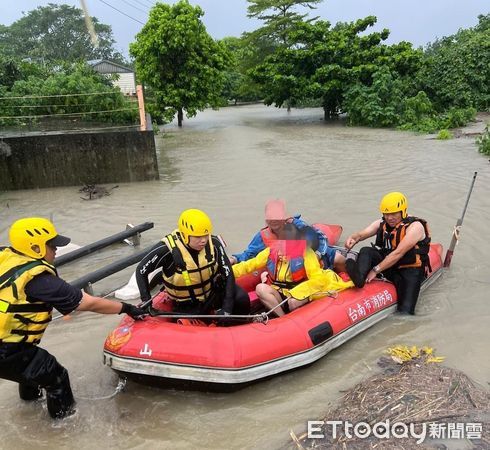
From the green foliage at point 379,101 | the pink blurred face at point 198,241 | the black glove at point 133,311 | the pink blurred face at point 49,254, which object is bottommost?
the black glove at point 133,311

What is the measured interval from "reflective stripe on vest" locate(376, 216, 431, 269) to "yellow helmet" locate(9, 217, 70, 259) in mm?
3031

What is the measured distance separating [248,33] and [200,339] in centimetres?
1885

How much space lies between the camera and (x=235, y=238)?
6.79m

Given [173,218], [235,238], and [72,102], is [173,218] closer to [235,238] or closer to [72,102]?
[235,238]

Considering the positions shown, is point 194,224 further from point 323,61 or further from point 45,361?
→ point 323,61

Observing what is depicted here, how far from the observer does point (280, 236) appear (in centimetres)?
399

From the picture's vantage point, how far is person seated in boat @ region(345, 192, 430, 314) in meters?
4.34

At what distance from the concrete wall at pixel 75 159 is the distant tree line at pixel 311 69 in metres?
5.61

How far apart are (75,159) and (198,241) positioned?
7.25 metres

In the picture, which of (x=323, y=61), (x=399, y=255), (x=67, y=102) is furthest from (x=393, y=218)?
(x=323, y=61)

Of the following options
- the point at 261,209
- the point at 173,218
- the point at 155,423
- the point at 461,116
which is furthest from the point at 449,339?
the point at 461,116

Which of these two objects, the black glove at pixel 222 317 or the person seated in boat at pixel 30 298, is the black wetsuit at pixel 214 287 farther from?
the person seated in boat at pixel 30 298

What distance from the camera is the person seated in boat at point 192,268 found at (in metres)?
3.57

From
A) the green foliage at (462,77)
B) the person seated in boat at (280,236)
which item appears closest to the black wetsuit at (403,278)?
the person seated in boat at (280,236)
